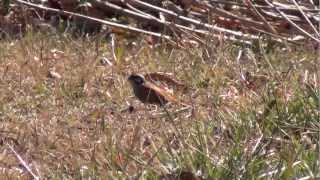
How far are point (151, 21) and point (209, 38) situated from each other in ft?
2.62

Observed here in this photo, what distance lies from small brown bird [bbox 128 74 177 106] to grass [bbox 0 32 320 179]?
40mm

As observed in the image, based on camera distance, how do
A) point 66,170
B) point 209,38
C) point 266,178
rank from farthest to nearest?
point 209,38 < point 66,170 < point 266,178

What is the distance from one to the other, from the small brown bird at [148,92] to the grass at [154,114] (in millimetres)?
40

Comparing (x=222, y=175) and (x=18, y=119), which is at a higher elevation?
(x=222, y=175)

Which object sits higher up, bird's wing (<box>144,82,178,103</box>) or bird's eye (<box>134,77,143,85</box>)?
bird's eye (<box>134,77,143,85</box>)

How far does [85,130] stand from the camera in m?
3.56

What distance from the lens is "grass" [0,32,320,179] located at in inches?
110

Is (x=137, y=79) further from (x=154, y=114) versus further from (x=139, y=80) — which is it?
(x=154, y=114)

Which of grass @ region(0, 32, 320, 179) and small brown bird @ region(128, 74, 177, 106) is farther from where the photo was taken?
small brown bird @ region(128, 74, 177, 106)

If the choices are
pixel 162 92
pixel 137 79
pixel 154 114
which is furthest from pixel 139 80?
pixel 154 114

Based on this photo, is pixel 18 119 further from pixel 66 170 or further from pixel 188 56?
pixel 188 56

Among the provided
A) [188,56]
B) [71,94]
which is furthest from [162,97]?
[188,56]

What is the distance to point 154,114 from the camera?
3691mm

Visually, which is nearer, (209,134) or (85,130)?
(209,134)
